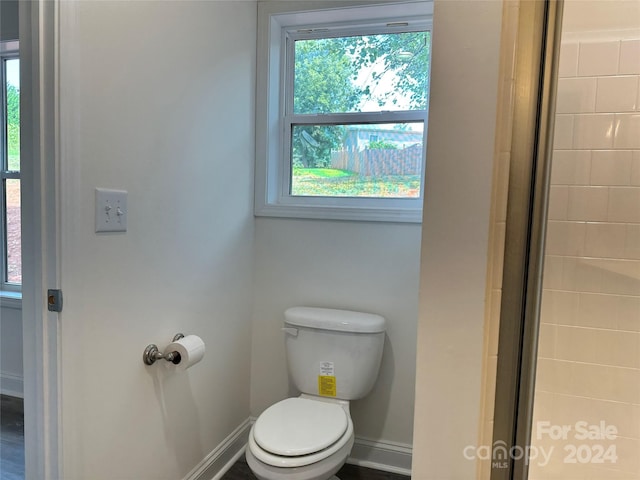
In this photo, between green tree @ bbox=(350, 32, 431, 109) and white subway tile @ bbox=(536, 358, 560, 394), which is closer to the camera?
white subway tile @ bbox=(536, 358, 560, 394)

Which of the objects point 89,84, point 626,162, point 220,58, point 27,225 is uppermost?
point 220,58

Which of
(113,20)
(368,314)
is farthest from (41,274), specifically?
(368,314)

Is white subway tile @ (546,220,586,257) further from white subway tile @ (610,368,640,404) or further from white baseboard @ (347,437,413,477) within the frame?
white baseboard @ (347,437,413,477)

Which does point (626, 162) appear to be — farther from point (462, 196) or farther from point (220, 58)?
point (220, 58)

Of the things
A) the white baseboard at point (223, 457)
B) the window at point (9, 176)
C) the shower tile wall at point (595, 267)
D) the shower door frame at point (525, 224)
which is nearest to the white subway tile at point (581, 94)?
the shower tile wall at point (595, 267)

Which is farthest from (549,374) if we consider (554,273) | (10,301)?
(10,301)

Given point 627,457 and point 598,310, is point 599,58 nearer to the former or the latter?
point 598,310

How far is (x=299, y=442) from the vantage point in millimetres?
1365

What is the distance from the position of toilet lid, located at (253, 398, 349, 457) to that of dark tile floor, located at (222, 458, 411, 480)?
430 millimetres

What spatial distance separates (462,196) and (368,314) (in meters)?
1.10

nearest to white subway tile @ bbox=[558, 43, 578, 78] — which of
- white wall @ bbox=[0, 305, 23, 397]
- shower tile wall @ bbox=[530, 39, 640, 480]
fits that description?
shower tile wall @ bbox=[530, 39, 640, 480]

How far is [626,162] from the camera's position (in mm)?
1276

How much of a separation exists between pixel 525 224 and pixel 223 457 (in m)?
1.65

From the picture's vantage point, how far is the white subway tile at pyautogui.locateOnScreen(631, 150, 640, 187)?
1.27 meters
